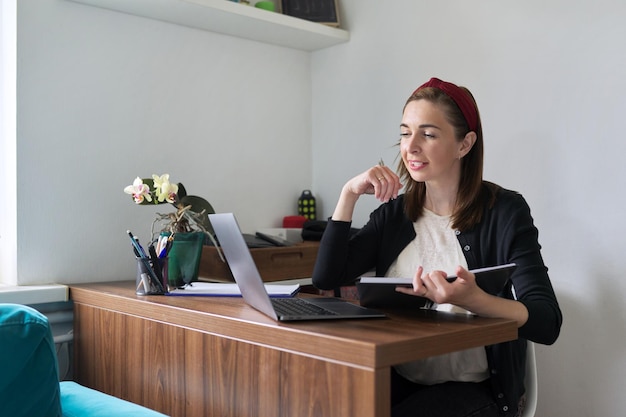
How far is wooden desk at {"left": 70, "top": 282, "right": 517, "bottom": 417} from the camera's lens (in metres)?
1.15

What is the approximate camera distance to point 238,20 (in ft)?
8.66

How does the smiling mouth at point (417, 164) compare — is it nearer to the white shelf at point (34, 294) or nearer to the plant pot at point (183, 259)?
the plant pot at point (183, 259)

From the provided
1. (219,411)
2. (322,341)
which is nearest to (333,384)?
(322,341)

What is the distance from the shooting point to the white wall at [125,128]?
2.26 m

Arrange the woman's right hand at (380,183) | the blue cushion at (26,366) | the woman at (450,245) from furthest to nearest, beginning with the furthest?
the woman's right hand at (380,183)
the woman at (450,245)
the blue cushion at (26,366)

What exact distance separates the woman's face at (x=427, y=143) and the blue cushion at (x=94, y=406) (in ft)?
2.96

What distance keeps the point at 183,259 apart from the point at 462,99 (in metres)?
0.91

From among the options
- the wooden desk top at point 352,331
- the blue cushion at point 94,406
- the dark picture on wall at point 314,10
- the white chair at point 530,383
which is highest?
the dark picture on wall at point 314,10

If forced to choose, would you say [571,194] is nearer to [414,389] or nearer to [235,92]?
[414,389]

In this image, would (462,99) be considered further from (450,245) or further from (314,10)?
(314,10)

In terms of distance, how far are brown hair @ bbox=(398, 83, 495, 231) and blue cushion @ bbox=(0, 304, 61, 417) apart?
3.42 ft

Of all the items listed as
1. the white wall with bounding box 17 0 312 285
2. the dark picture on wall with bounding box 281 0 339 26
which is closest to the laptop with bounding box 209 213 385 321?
the white wall with bounding box 17 0 312 285

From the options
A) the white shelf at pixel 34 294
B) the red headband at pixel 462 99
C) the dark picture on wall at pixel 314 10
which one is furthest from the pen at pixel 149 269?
the dark picture on wall at pixel 314 10

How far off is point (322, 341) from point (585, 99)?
1.45m
